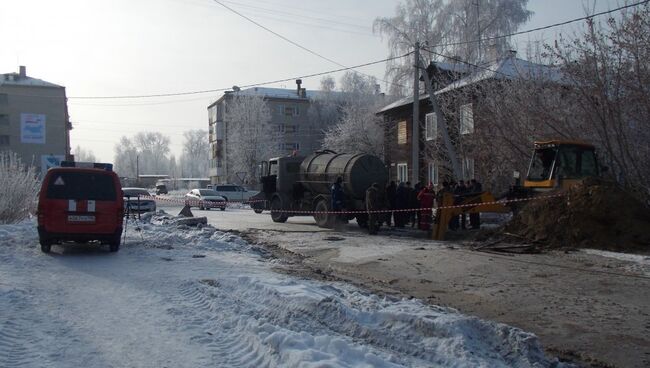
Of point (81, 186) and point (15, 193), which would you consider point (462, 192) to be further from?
point (15, 193)

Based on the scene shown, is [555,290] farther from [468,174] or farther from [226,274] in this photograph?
[468,174]

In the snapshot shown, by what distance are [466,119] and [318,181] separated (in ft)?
33.3

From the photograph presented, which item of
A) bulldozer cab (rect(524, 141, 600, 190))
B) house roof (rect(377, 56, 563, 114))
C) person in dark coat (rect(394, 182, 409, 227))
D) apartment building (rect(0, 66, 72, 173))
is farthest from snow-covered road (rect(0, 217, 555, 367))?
apartment building (rect(0, 66, 72, 173))

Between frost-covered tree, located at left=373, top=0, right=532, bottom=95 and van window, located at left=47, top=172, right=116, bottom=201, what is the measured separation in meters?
29.9

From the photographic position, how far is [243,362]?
4992mm

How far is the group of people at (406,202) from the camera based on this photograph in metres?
17.7

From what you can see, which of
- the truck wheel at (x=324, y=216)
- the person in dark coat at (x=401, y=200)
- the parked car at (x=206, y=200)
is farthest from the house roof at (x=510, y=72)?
the parked car at (x=206, y=200)

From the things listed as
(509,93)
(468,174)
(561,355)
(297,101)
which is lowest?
(561,355)

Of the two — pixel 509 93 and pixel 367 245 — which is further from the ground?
pixel 509 93

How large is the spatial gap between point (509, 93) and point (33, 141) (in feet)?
201

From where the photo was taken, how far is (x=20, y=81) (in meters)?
70.5

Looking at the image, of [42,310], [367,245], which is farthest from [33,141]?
[42,310]

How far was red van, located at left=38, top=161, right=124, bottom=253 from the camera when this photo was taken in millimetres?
11906

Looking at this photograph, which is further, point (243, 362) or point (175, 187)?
point (175, 187)
